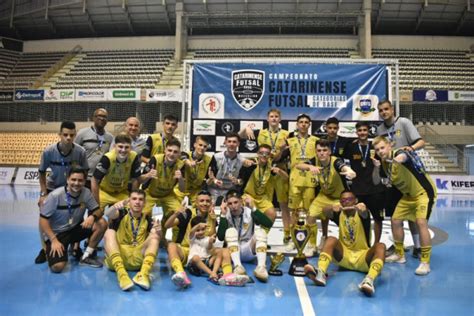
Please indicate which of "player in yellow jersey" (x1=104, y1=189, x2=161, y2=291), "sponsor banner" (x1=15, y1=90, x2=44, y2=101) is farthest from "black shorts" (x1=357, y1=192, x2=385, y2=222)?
"sponsor banner" (x1=15, y1=90, x2=44, y2=101)

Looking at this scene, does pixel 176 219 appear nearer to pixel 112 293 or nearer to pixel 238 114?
pixel 112 293

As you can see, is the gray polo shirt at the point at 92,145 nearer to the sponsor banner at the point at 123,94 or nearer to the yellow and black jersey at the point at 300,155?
the yellow and black jersey at the point at 300,155

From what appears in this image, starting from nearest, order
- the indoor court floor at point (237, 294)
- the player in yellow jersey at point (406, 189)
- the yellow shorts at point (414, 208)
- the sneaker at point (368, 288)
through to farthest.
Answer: the indoor court floor at point (237, 294), the sneaker at point (368, 288), the player in yellow jersey at point (406, 189), the yellow shorts at point (414, 208)

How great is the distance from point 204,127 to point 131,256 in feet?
11.5

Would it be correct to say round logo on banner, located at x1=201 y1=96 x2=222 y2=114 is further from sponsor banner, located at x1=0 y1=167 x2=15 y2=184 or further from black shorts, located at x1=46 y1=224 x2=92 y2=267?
sponsor banner, located at x1=0 y1=167 x2=15 y2=184

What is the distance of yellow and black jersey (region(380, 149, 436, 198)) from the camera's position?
4465 millimetres

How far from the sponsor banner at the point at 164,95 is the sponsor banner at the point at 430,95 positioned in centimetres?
1229

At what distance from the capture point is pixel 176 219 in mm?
4527

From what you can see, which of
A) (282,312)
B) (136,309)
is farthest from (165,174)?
(282,312)

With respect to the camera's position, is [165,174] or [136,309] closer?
[136,309]

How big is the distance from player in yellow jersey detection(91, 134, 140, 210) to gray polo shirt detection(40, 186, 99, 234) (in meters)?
0.28

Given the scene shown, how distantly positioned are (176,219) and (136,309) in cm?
156

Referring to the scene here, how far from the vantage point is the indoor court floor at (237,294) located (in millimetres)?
3074

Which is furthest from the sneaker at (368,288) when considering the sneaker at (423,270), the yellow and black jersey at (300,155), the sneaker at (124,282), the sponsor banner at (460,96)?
the sponsor banner at (460,96)
